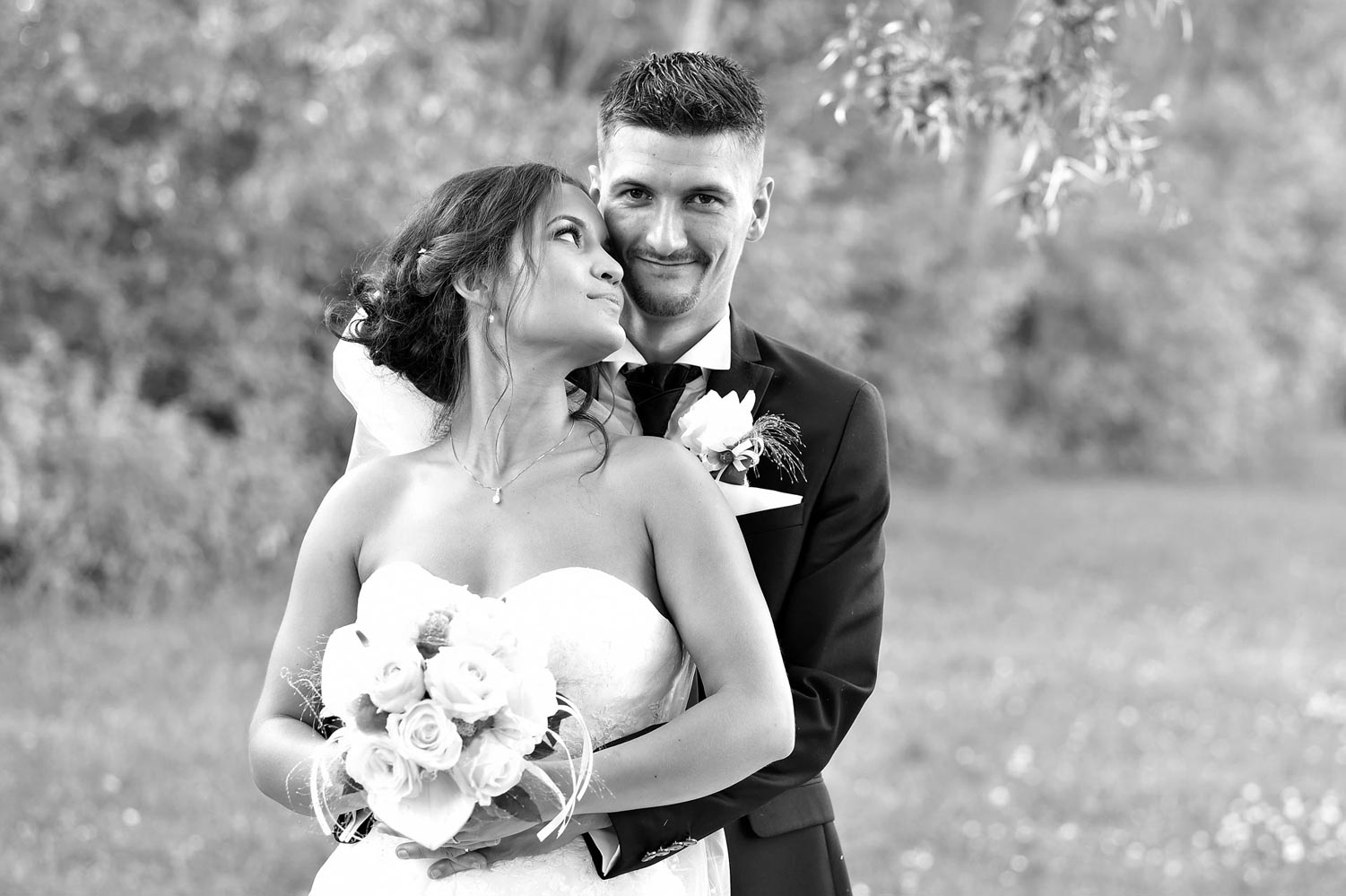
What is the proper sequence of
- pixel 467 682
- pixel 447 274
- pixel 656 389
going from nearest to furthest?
1. pixel 467 682
2. pixel 447 274
3. pixel 656 389

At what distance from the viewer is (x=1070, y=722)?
27.7 ft

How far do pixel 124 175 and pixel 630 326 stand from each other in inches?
288

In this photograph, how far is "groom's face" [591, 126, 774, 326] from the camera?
2973mm

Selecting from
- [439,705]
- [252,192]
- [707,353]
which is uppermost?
[707,353]

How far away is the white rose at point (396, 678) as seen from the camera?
227 centimetres

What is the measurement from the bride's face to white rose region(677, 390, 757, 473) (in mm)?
→ 210

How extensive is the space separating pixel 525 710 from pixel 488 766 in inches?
3.9

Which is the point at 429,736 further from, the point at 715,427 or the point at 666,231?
the point at 666,231

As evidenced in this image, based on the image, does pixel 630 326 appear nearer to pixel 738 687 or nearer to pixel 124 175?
pixel 738 687

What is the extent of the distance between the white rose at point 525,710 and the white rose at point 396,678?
0.13 meters

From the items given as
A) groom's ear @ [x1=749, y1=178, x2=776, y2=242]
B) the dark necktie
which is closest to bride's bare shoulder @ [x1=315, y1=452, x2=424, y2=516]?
the dark necktie

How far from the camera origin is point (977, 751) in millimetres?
7934

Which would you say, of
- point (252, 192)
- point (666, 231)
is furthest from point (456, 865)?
point (252, 192)

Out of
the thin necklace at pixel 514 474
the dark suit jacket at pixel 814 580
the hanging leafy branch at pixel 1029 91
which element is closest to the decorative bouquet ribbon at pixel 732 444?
the dark suit jacket at pixel 814 580
